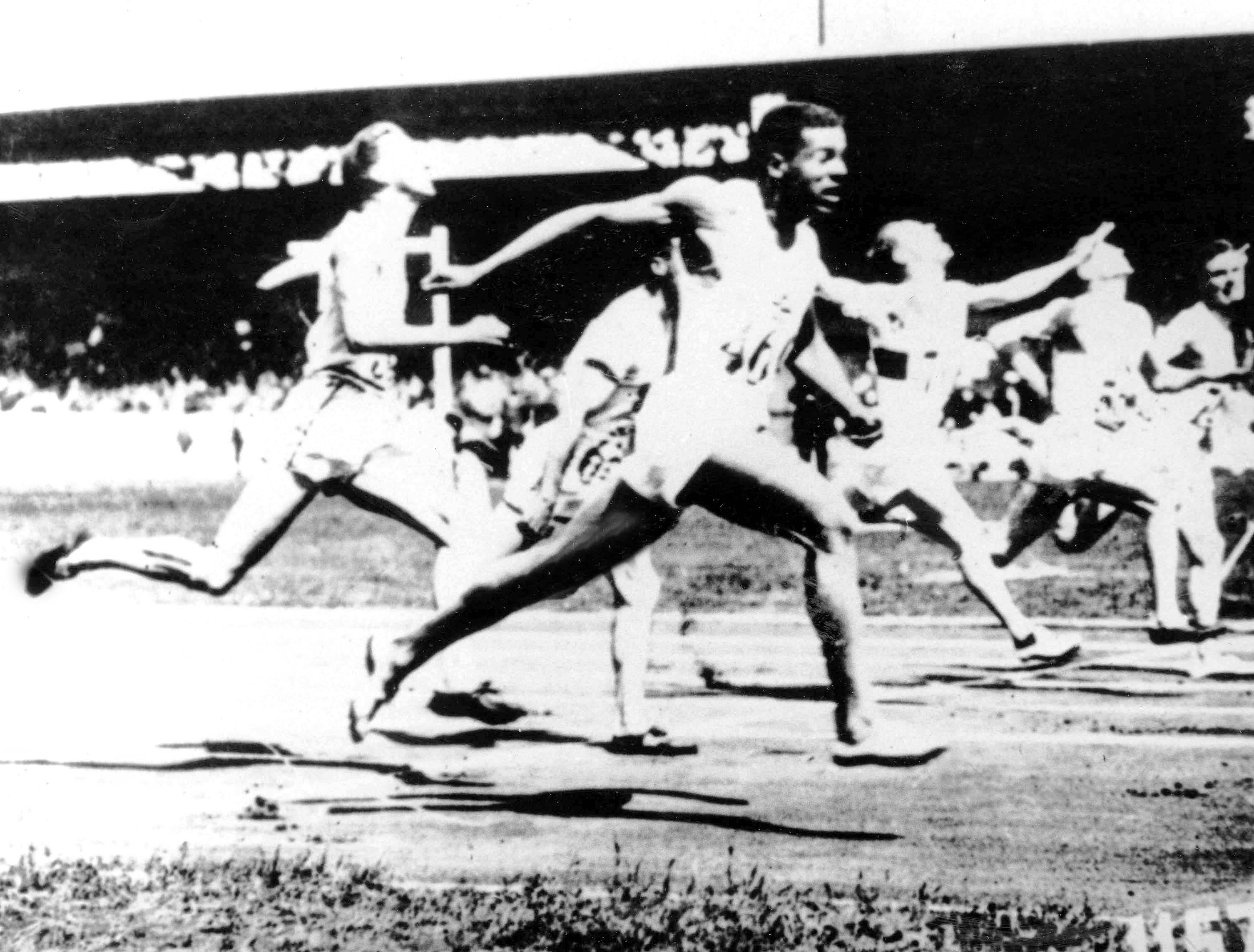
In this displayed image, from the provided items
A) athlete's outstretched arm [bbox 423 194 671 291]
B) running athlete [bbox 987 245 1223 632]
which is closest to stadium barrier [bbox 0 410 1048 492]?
athlete's outstretched arm [bbox 423 194 671 291]

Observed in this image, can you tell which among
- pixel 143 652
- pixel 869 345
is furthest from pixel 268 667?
pixel 869 345

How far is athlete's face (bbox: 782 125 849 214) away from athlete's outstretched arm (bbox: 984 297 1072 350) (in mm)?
630

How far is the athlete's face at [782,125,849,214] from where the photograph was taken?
12.1 ft

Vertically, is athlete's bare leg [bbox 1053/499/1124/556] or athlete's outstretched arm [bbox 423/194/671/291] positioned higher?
athlete's outstretched arm [bbox 423/194/671/291]

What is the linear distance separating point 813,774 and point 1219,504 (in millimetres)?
1466

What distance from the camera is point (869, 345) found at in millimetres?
3746

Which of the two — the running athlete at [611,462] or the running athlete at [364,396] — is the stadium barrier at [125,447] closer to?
the running athlete at [364,396]

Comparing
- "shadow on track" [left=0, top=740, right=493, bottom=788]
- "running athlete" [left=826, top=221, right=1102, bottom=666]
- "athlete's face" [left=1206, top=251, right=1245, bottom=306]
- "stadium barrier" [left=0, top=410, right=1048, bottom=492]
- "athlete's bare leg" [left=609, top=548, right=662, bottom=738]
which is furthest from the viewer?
"stadium barrier" [left=0, top=410, right=1048, bottom=492]

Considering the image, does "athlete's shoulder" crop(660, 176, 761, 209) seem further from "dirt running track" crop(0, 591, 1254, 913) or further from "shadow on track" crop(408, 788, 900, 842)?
"shadow on track" crop(408, 788, 900, 842)

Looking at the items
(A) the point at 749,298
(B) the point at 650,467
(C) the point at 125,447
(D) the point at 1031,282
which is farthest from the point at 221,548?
(D) the point at 1031,282

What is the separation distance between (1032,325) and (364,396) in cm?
212

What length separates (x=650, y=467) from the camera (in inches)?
148

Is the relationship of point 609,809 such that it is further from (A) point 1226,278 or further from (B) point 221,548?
(A) point 1226,278

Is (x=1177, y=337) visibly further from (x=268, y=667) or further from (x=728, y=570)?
(x=268, y=667)
